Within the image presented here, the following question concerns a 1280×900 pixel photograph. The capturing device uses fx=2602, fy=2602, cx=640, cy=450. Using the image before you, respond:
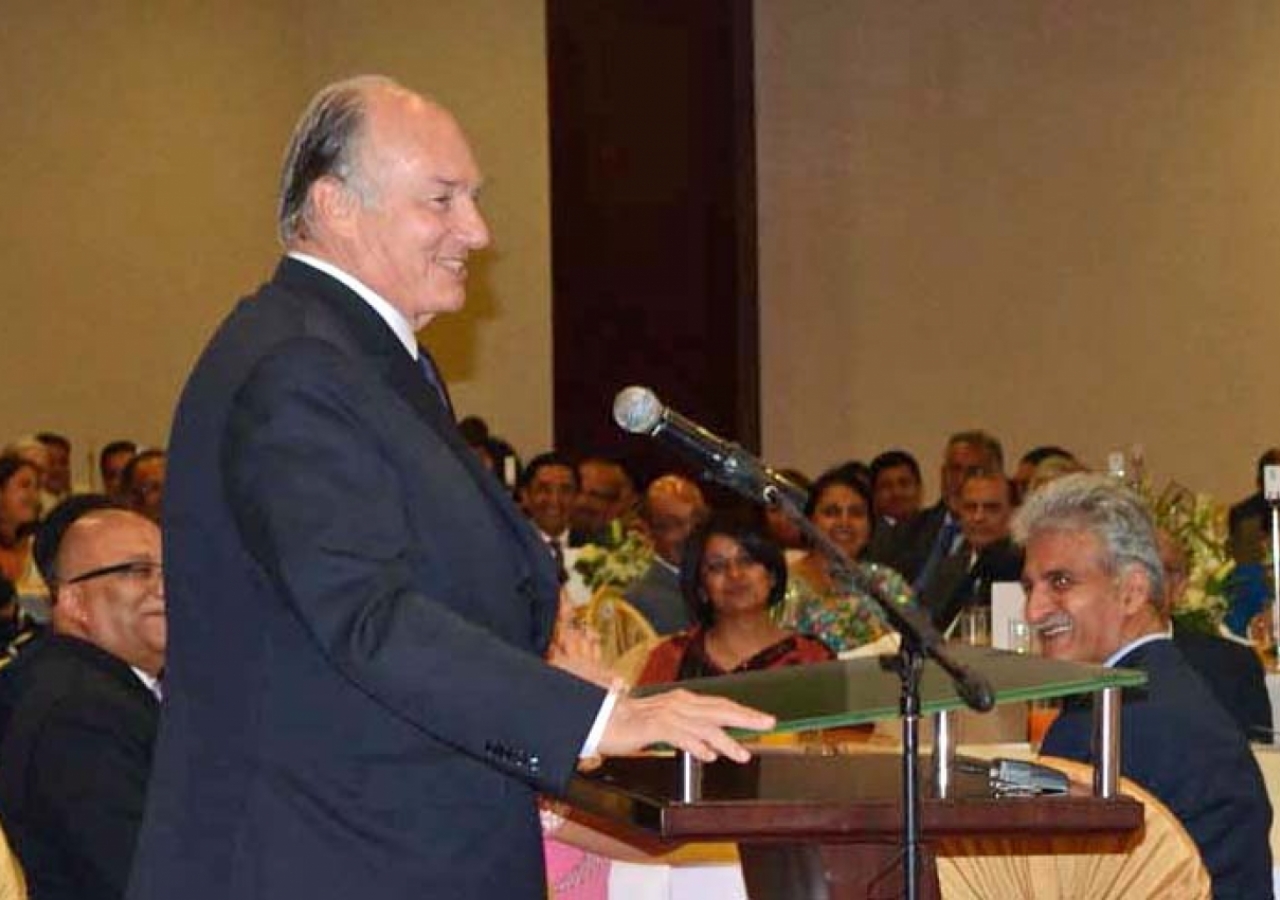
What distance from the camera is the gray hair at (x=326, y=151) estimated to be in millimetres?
2549

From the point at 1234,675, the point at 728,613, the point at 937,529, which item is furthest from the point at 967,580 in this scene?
the point at 1234,675

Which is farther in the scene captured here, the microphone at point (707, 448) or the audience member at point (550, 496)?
the audience member at point (550, 496)

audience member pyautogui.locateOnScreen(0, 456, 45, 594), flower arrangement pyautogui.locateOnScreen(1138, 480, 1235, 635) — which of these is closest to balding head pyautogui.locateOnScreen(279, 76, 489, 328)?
flower arrangement pyautogui.locateOnScreen(1138, 480, 1235, 635)

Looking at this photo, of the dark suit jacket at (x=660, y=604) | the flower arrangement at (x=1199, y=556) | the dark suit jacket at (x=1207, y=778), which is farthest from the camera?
the dark suit jacket at (x=660, y=604)

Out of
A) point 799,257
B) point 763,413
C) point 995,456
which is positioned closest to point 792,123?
point 799,257

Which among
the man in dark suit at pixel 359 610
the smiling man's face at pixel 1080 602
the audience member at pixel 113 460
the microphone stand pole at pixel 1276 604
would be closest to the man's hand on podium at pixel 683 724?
the man in dark suit at pixel 359 610

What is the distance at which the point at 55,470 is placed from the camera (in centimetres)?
1318

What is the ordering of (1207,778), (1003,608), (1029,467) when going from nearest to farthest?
(1207,778) → (1003,608) → (1029,467)

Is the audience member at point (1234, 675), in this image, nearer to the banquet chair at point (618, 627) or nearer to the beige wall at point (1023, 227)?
the banquet chair at point (618, 627)

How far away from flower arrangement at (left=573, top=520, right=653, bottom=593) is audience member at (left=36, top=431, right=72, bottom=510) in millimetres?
4723

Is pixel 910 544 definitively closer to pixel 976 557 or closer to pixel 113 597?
pixel 976 557

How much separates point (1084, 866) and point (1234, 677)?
96.9 inches

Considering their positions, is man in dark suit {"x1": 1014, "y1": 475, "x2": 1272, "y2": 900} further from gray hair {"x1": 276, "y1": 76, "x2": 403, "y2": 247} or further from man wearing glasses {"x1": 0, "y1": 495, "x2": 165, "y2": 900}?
gray hair {"x1": 276, "y1": 76, "x2": 403, "y2": 247}

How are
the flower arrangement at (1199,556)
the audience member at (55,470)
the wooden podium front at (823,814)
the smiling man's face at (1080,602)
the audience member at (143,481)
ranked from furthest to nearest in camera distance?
1. the audience member at (55,470)
2. the audience member at (143,481)
3. the flower arrangement at (1199,556)
4. the smiling man's face at (1080,602)
5. the wooden podium front at (823,814)
